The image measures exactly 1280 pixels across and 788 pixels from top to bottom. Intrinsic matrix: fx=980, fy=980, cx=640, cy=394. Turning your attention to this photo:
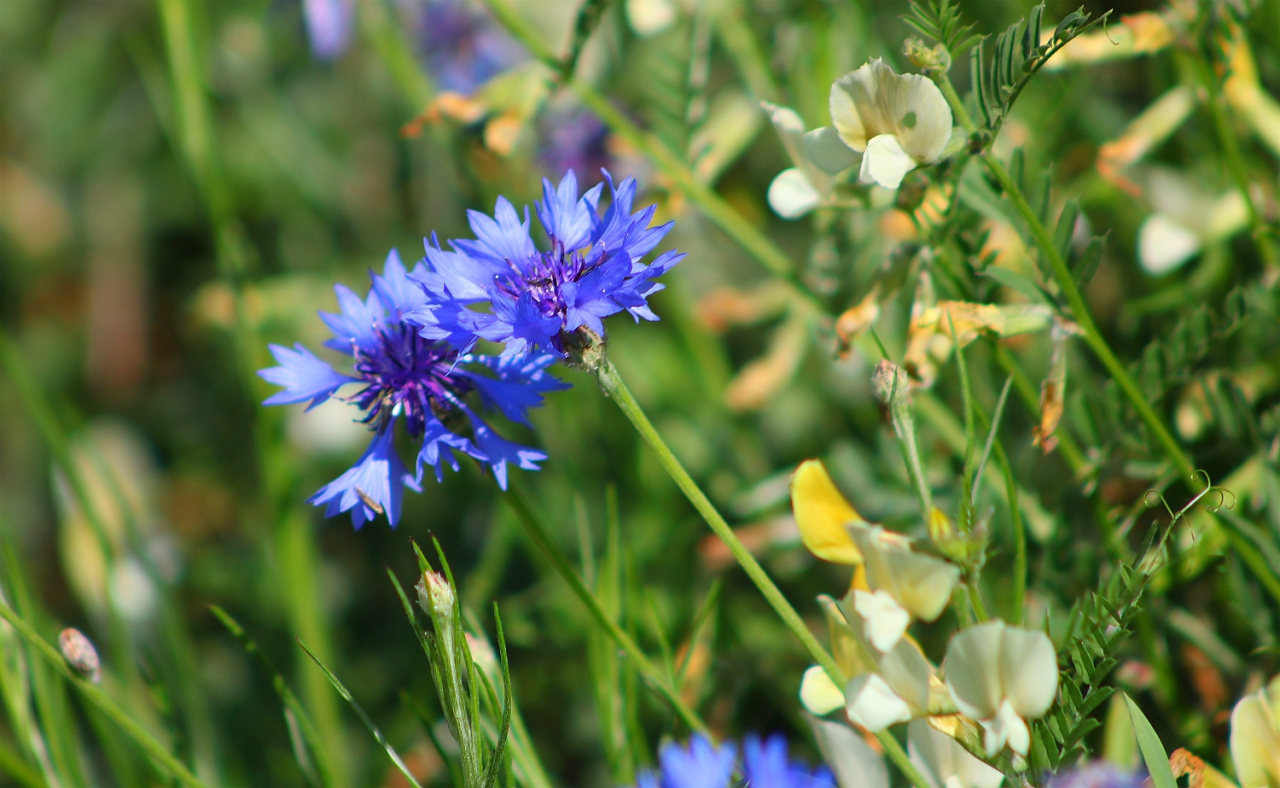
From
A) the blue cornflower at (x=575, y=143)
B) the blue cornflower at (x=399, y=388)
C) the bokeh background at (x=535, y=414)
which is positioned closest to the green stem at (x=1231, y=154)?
the bokeh background at (x=535, y=414)

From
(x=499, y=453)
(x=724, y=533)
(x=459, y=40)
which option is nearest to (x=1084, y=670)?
(x=724, y=533)

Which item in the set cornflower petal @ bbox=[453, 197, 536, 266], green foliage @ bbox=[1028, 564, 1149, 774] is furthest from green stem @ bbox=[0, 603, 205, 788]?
green foliage @ bbox=[1028, 564, 1149, 774]

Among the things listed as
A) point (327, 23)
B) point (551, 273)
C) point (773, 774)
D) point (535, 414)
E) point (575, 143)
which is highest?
point (327, 23)

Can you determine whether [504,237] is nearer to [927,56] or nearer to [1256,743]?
[927,56]

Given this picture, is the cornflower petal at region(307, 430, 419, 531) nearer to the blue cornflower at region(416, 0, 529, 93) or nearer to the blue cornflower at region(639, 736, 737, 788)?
the blue cornflower at region(639, 736, 737, 788)

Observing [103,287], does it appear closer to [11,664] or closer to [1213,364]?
[11,664]

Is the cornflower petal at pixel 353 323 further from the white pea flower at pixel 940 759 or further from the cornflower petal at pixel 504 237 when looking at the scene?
the white pea flower at pixel 940 759
